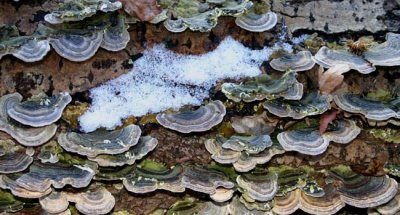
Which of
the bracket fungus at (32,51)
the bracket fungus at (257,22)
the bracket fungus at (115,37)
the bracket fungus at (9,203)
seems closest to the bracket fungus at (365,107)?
the bracket fungus at (257,22)

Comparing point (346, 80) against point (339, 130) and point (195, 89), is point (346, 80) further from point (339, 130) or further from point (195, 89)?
point (195, 89)

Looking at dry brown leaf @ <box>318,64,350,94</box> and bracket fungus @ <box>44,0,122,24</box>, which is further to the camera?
dry brown leaf @ <box>318,64,350,94</box>

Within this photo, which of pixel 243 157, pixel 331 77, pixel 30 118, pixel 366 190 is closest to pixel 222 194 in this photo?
pixel 243 157

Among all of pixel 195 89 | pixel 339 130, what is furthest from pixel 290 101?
pixel 195 89

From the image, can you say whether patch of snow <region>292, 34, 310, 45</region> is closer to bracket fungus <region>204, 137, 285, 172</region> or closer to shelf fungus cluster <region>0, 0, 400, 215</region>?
shelf fungus cluster <region>0, 0, 400, 215</region>

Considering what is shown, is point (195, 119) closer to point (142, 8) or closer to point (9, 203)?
point (142, 8)

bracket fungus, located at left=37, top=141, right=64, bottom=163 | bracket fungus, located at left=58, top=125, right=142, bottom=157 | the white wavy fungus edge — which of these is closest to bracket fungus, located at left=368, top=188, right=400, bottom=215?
the white wavy fungus edge

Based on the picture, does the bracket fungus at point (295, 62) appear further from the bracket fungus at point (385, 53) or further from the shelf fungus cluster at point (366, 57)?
the bracket fungus at point (385, 53)
